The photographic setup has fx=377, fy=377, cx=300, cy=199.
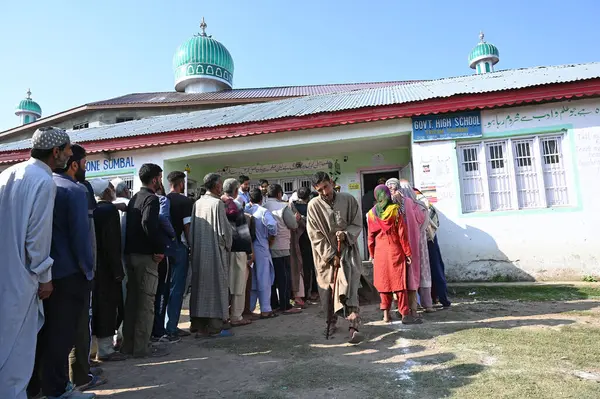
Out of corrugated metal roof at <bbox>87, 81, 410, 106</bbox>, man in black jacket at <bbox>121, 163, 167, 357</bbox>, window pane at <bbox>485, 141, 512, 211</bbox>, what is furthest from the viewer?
corrugated metal roof at <bbox>87, 81, 410, 106</bbox>

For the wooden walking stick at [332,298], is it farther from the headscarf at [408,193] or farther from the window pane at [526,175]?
the window pane at [526,175]

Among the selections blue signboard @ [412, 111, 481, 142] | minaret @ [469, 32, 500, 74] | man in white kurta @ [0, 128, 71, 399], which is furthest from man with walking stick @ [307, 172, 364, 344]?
minaret @ [469, 32, 500, 74]

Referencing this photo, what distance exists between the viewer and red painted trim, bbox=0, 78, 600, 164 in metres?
6.81

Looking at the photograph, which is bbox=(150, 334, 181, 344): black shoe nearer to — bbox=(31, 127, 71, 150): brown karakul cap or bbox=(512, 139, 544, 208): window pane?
bbox=(31, 127, 71, 150): brown karakul cap

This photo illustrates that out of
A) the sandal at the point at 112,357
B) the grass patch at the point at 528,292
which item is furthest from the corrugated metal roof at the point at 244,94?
the sandal at the point at 112,357

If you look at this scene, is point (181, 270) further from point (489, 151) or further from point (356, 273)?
point (489, 151)

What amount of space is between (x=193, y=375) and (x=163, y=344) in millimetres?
1063

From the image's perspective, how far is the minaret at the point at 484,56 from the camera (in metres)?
21.4

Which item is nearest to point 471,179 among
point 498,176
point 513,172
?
point 498,176

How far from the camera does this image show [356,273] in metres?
3.85

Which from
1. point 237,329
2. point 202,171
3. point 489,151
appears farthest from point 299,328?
point 202,171

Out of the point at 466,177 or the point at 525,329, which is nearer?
the point at 525,329

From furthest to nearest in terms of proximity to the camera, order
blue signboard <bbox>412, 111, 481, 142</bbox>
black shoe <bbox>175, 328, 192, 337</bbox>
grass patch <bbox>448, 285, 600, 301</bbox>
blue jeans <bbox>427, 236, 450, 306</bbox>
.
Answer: blue signboard <bbox>412, 111, 481, 142</bbox> → grass patch <bbox>448, 285, 600, 301</bbox> → blue jeans <bbox>427, 236, 450, 306</bbox> → black shoe <bbox>175, 328, 192, 337</bbox>

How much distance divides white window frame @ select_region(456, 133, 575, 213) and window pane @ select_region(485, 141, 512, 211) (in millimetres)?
17
